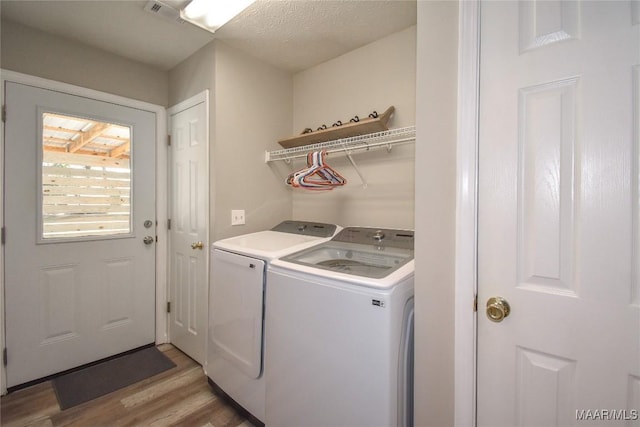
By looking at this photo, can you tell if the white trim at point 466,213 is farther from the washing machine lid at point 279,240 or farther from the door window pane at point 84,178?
the door window pane at point 84,178

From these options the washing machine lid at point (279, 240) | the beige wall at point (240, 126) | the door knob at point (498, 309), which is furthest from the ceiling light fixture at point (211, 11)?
the door knob at point (498, 309)

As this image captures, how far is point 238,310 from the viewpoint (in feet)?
5.24

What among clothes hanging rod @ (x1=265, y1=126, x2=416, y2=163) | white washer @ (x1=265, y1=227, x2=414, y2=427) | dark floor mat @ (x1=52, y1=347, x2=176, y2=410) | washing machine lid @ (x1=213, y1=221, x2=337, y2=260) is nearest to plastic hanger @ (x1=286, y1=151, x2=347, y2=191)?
clothes hanging rod @ (x1=265, y1=126, x2=416, y2=163)

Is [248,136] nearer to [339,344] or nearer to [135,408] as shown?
[339,344]

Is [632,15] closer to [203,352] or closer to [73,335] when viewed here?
[203,352]

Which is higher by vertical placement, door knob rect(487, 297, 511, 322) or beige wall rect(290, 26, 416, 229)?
beige wall rect(290, 26, 416, 229)

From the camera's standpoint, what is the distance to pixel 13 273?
1813 millimetres

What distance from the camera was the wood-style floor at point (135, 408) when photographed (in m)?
1.60

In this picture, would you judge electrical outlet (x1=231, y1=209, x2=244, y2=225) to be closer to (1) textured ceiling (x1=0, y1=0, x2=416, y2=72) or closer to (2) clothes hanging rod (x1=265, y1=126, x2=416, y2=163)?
(2) clothes hanging rod (x1=265, y1=126, x2=416, y2=163)

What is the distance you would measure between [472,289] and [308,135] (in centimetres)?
153

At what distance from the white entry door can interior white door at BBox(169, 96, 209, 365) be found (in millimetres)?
194

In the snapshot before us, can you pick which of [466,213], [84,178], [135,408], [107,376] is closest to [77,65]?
[84,178]

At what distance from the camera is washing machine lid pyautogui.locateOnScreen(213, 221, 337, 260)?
1564 mm

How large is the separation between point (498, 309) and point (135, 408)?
2.05 metres
